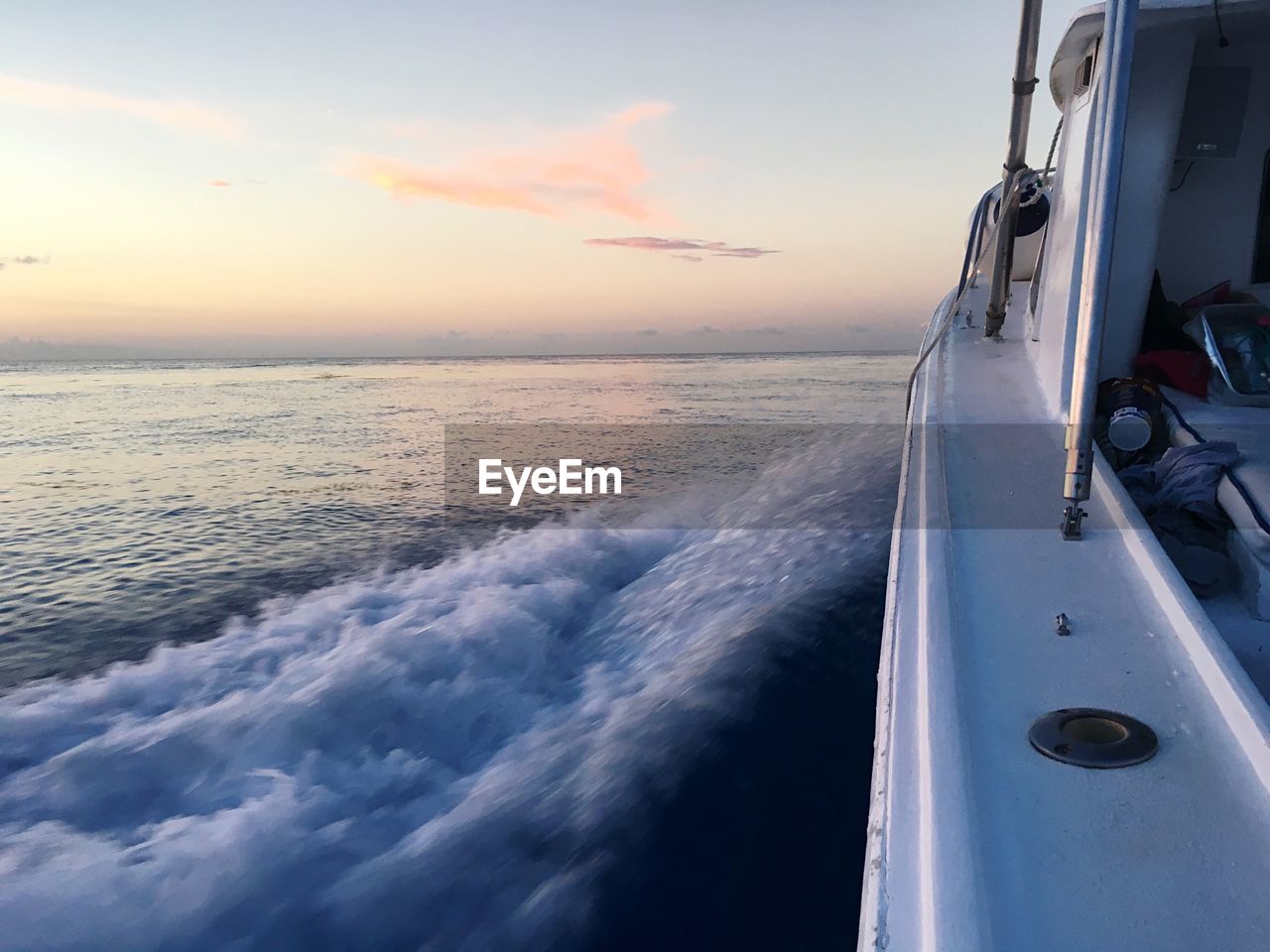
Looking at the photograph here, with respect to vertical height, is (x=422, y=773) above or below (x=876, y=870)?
below

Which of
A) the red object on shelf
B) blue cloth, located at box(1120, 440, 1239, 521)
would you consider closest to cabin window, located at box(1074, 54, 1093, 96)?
the red object on shelf

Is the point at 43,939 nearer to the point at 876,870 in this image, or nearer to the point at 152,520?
the point at 876,870

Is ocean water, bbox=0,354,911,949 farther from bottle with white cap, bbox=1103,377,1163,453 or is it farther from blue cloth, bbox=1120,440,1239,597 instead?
bottle with white cap, bbox=1103,377,1163,453

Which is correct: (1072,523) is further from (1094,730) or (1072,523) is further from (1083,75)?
(1083,75)

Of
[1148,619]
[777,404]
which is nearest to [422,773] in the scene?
[1148,619]

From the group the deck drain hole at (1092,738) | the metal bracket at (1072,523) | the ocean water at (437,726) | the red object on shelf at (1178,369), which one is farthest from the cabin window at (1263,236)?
the deck drain hole at (1092,738)

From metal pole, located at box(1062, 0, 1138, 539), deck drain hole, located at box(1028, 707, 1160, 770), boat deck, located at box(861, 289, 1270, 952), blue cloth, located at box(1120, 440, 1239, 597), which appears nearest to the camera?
boat deck, located at box(861, 289, 1270, 952)
